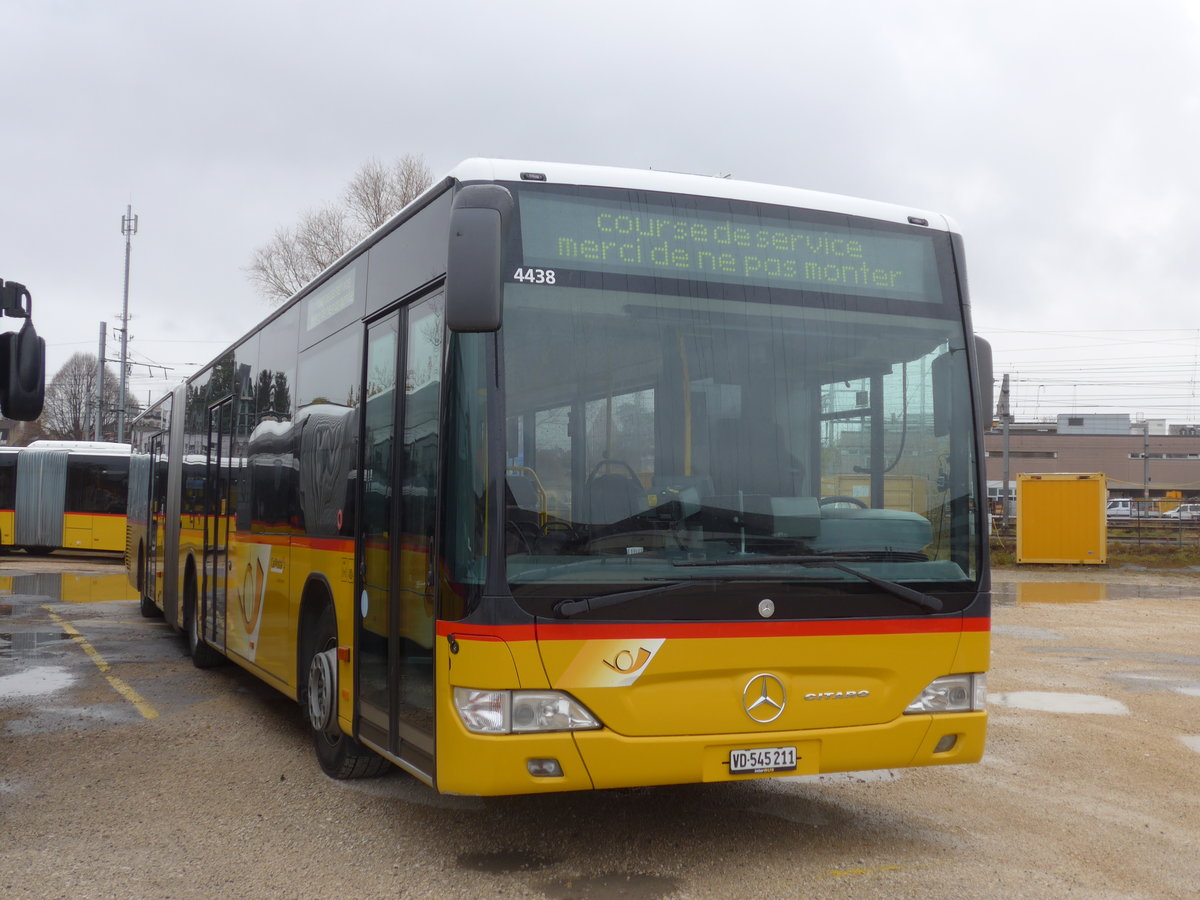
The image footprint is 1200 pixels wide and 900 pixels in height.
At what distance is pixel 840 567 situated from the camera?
5266 mm

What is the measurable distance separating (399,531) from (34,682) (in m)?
6.63

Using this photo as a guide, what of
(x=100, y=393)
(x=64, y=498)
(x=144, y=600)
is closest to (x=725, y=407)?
(x=144, y=600)

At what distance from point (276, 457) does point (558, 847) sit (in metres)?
3.79

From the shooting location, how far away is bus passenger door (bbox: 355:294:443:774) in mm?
5312

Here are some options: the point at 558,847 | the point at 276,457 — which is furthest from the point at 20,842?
the point at 276,457

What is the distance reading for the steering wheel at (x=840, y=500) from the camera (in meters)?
5.29

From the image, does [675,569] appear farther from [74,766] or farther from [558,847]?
[74,766]

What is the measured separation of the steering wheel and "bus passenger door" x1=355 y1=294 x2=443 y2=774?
1.68 meters

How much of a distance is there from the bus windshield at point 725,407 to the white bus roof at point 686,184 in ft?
0.26

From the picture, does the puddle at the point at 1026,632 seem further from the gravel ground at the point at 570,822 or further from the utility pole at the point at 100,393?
the utility pole at the point at 100,393

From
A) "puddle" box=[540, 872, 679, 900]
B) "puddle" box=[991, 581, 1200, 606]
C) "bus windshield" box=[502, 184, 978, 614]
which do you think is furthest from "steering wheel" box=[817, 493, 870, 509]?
"puddle" box=[991, 581, 1200, 606]

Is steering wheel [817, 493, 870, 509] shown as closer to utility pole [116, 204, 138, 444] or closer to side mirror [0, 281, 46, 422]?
side mirror [0, 281, 46, 422]

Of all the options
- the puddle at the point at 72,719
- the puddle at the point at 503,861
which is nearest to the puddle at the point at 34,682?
the puddle at the point at 72,719

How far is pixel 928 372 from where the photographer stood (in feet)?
18.6
